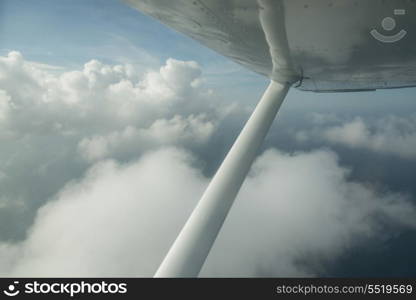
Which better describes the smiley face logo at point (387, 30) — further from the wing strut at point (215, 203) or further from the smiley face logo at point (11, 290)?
the smiley face logo at point (11, 290)

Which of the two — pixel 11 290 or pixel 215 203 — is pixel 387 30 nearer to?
pixel 215 203

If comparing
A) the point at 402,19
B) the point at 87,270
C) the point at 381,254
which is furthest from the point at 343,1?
the point at 87,270

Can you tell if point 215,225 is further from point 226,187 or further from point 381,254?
point 381,254

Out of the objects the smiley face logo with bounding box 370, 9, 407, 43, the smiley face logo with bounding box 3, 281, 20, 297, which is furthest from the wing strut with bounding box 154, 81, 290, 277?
the smiley face logo with bounding box 370, 9, 407, 43

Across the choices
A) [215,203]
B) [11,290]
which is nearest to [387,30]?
[215,203]

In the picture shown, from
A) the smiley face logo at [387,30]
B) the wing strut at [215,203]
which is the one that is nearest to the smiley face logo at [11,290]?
the wing strut at [215,203]

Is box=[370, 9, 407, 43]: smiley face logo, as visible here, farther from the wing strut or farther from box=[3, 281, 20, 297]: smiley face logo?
box=[3, 281, 20, 297]: smiley face logo
